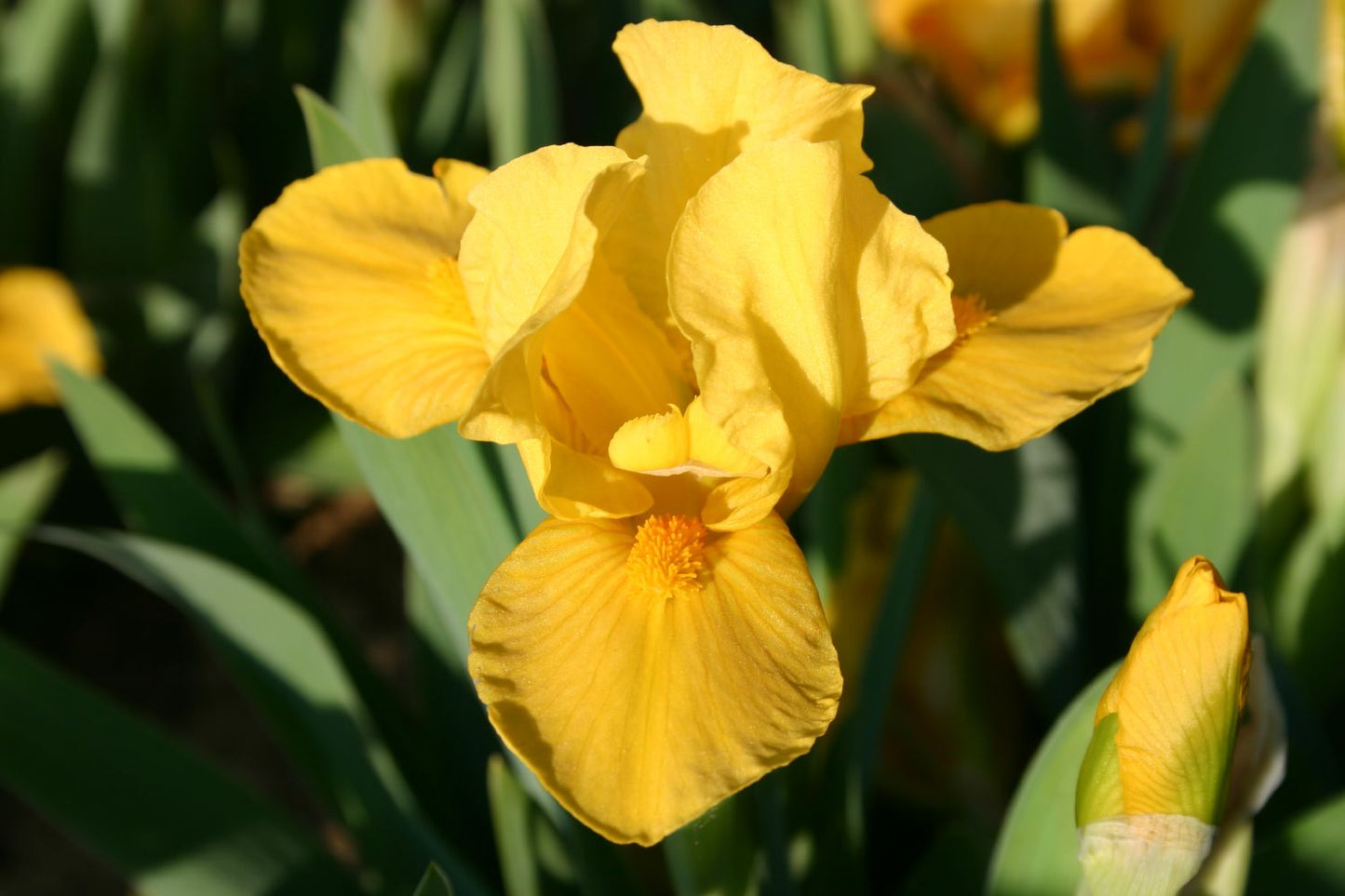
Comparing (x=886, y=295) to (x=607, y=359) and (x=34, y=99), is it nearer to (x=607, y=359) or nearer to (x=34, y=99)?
(x=607, y=359)

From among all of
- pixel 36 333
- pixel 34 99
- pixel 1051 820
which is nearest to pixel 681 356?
pixel 1051 820

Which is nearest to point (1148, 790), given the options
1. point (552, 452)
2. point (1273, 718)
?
point (1273, 718)

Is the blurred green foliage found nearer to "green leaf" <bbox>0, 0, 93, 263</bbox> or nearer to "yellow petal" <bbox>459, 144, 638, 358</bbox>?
"green leaf" <bbox>0, 0, 93, 263</bbox>

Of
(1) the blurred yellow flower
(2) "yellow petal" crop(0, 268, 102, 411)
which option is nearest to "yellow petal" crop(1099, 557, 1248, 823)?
(1) the blurred yellow flower

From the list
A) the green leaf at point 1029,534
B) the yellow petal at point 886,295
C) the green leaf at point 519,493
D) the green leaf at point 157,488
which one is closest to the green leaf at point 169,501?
the green leaf at point 157,488

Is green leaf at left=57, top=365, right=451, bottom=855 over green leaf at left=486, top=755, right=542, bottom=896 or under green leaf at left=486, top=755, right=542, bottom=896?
over

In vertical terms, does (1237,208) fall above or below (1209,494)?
above

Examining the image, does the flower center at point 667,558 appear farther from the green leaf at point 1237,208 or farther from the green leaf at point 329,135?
the green leaf at point 1237,208
